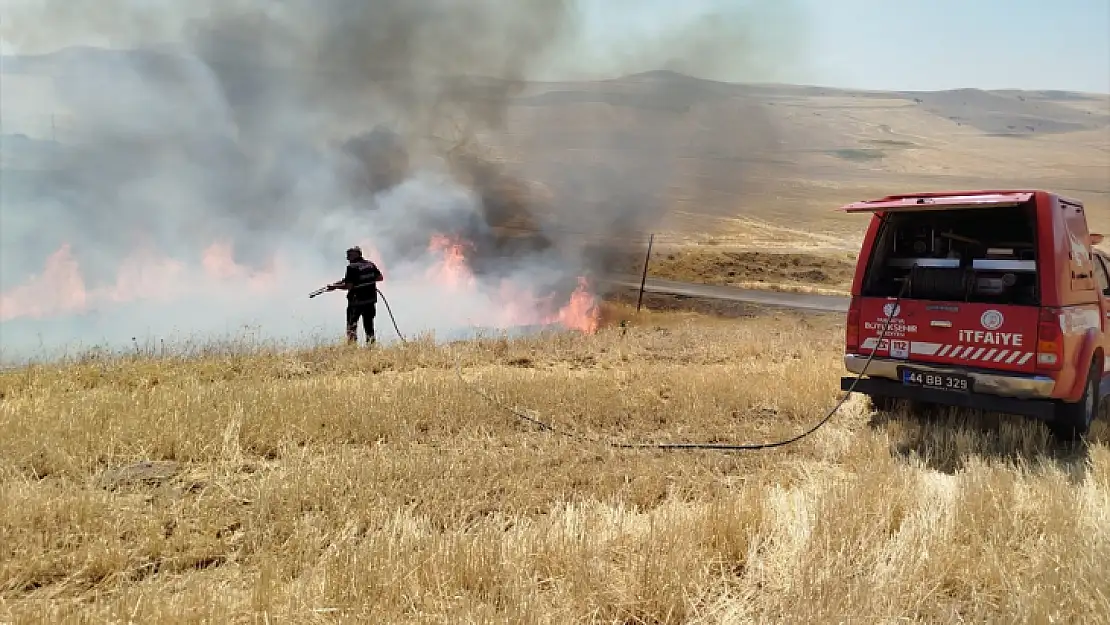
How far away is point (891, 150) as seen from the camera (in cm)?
10356

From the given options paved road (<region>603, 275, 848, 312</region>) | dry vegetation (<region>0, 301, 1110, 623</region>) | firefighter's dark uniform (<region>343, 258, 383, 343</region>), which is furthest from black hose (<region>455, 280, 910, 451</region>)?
paved road (<region>603, 275, 848, 312</region>)

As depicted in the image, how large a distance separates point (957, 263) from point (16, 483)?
7324 mm

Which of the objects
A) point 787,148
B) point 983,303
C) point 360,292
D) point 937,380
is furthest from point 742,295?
point 787,148

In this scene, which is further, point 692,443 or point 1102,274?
point 1102,274

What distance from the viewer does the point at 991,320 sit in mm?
6008

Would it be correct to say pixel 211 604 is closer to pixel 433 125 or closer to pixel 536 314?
pixel 536 314

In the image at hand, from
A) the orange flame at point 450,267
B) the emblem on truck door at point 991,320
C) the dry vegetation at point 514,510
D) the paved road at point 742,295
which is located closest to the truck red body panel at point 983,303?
the emblem on truck door at point 991,320

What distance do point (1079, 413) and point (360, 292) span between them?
30.1ft

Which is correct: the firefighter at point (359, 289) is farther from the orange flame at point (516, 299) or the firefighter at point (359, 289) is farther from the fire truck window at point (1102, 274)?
the orange flame at point (516, 299)

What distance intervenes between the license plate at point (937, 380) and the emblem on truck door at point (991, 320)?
47cm

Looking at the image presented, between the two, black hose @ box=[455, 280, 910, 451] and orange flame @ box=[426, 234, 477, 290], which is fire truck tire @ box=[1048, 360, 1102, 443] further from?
orange flame @ box=[426, 234, 477, 290]

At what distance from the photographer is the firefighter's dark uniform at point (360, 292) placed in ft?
36.7

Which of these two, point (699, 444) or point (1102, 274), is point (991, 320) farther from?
point (699, 444)

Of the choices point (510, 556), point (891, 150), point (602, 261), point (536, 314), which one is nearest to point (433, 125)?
point (602, 261)
